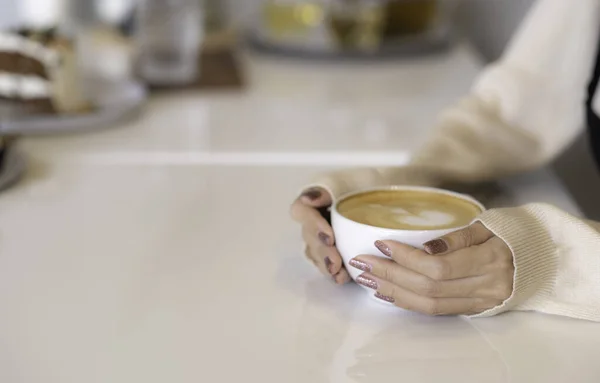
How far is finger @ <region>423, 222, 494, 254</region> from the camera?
25.0 inches

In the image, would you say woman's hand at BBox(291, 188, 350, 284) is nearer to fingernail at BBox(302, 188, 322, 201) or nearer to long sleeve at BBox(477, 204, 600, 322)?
fingernail at BBox(302, 188, 322, 201)

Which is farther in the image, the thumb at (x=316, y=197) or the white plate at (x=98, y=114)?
the white plate at (x=98, y=114)

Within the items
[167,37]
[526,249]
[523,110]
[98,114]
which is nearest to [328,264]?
[526,249]

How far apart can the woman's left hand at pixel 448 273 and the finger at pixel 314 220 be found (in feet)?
0.16

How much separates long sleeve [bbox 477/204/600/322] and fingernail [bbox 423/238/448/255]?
0.04 meters

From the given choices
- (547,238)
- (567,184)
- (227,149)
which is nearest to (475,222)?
(547,238)

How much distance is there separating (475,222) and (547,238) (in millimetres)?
58

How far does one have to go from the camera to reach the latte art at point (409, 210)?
2.23ft

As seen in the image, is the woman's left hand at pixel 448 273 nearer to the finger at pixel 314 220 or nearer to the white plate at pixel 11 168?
the finger at pixel 314 220

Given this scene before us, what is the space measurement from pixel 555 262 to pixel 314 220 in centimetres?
19

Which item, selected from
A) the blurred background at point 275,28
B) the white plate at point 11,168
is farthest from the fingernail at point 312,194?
the blurred background at point 275,28

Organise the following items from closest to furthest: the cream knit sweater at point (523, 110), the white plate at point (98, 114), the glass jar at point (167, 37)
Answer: the cream knit sweater at point (523, 110) < the white plate at point (98, 114) < the glass jar at point (167, 37)

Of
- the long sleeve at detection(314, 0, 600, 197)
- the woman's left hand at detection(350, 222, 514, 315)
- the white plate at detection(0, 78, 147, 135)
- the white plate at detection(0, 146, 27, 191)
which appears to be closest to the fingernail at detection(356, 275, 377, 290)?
the woman's left hand at detection(350, 222, 514, 315)

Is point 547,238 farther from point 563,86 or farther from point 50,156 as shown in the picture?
point 50,156
